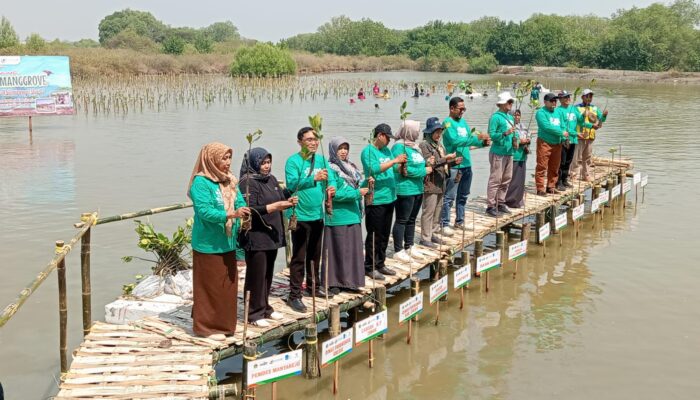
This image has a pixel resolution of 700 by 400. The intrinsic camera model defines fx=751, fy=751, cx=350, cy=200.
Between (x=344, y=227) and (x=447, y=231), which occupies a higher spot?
(x=344, y=227)

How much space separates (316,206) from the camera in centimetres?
693

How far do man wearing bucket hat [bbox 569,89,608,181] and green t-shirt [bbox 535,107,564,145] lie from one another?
3.07 ft

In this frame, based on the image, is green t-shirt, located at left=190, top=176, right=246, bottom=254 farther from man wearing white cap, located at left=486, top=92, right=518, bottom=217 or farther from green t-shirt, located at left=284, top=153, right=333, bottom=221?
man wearing white cap, located at left=486, top=92, right=518, bottom=217

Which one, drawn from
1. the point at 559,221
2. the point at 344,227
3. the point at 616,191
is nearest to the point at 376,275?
the point at 344,227

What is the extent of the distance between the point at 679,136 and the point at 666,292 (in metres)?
16.4

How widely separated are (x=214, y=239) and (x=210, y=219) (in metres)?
0.26

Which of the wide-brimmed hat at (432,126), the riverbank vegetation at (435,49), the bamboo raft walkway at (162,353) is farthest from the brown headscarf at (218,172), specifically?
the riverbank vegetation at (435,49)

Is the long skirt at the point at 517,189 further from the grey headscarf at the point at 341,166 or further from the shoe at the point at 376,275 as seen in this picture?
the grey headscarf at the point at 341,166

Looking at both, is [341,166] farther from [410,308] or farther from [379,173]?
[410,308]

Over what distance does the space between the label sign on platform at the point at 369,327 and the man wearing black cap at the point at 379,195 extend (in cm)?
99

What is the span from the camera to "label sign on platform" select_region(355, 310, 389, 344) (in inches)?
260

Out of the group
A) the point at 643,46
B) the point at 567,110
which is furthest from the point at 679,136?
the point at 643,46

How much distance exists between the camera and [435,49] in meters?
86.4

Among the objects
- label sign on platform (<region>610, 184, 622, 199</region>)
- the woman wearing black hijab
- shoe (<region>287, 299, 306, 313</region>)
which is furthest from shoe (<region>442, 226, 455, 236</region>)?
label sign on platform (<region>610, 184, 622, 199</region>)
